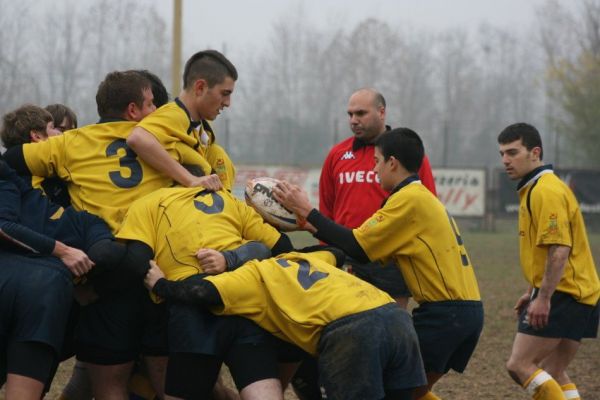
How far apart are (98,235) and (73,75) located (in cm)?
4592

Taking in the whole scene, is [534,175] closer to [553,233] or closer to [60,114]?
[553,233]

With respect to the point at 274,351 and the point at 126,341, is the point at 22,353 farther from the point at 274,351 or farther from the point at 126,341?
the point at 274,351

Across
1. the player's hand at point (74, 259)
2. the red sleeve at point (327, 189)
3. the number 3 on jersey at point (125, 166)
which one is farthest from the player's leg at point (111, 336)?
the red sleeve at point (327, 189)

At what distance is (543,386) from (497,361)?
8.58 ft

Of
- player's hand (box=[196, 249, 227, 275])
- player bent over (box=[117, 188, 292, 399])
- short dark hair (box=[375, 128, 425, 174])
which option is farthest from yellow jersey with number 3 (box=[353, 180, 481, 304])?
player's hand (box=[196, 249, 227, 275])

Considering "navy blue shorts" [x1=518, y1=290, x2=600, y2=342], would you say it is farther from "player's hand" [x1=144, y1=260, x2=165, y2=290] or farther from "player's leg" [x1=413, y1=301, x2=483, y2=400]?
"player's hand" [x1=144, y1=260, x2=165, y2=290]

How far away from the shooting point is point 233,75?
5.59m

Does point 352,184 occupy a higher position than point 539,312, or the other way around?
point 352,184

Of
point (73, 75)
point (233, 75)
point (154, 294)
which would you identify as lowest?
point (73, 75)

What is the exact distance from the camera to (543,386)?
6.07 metres

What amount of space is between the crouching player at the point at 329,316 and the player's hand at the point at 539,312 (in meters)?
1.76

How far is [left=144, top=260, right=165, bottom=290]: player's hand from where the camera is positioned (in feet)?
15.3

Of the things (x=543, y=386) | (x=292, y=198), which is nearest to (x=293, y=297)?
(x=292, y=198)

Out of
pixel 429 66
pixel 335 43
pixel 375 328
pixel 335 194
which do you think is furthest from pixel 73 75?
pixel 375 328
